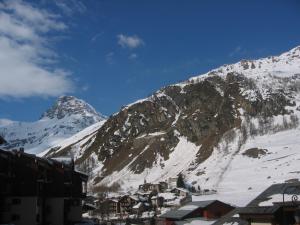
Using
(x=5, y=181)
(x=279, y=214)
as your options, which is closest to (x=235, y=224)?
(x=279, y=214)

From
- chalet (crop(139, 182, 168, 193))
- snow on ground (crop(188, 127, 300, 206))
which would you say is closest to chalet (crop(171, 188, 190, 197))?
snow on ground (crop(188, 127, 300, 206))

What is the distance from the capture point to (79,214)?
65.8 meters

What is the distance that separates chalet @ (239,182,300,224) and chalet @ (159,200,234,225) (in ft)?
91.6

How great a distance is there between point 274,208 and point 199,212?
34.1 meters

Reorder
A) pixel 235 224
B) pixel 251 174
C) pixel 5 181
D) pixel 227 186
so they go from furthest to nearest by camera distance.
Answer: pixel 251 174
pixel 227 186
pixel 5 181
pixel 235 224

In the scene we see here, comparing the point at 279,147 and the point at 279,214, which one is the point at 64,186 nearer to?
the point at 279,214

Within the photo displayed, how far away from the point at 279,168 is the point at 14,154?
10466cm

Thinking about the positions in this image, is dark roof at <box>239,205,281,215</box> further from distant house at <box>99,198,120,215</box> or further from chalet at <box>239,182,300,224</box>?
distant house at <box>99,198,120,215</box>

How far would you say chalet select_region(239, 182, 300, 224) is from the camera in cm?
2669

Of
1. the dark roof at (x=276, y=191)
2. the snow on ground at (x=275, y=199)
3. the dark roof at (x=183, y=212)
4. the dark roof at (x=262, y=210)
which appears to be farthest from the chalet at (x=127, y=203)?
the dark roof at (x=262, y=210)

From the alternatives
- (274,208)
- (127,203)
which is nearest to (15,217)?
(274,208)

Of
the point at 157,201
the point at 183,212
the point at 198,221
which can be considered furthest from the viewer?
the point at 157,201

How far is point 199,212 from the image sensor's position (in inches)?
2389

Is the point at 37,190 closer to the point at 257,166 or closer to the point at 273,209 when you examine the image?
the point at 273,209
